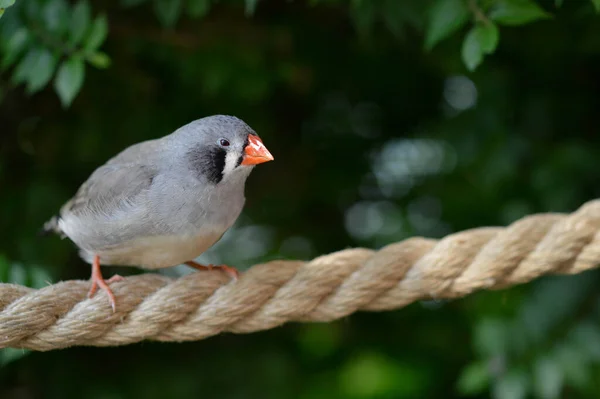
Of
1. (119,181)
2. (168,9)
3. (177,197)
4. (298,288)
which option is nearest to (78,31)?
(168,9)

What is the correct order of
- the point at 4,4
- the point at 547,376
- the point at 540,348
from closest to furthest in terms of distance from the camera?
the point at 4,4
the point at 547,376
the point at 540,348

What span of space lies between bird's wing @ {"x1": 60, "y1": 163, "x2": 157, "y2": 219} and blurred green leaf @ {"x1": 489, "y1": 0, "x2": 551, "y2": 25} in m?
0.97

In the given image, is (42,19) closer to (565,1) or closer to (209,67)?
(209,67)

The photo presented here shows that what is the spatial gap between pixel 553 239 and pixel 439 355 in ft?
4.28

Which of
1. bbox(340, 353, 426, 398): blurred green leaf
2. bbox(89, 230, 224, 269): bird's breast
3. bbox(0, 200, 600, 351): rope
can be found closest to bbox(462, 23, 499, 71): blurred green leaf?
bbox(0, 200, 600, 351): rope

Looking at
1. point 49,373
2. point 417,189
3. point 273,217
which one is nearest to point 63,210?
point 49,373

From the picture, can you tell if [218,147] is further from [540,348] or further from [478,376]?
[540,348]

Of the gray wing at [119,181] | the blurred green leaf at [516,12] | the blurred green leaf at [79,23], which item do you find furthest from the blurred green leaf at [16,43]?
the blurred green leaf at [516,12]

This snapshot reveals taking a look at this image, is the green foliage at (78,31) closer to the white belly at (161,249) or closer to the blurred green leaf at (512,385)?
the white belly at (161,249)

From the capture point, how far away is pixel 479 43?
5.92 ft

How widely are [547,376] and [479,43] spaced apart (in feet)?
3.54

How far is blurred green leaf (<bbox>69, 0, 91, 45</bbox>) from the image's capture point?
6.15ft

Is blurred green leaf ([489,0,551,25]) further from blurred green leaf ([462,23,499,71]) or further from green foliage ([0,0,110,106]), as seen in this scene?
green foliage ([0,0,110,106])

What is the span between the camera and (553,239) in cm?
190
